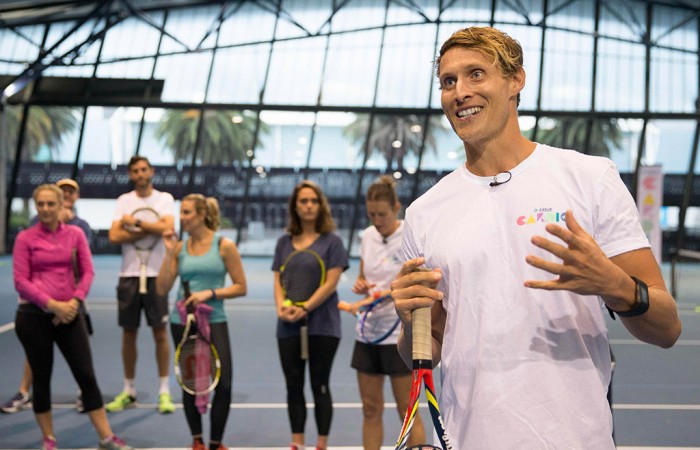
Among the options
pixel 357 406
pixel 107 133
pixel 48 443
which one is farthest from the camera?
pixel 107 133

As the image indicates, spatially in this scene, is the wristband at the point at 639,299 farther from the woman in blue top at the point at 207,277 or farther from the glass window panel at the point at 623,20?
the glass window panel at the point at 623,20

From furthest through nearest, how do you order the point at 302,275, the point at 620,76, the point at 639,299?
the point at 620,76, the point at 302,275, the point at 639,299

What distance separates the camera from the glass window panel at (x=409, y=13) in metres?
16.9

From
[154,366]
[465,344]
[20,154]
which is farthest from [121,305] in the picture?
[20,154]

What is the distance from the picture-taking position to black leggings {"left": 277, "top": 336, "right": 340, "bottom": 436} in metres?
4.61

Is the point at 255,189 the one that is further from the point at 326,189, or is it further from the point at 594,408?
the point at 594,408

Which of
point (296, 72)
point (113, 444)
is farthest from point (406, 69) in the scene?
point (113, 444)

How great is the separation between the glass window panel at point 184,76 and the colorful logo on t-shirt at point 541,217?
15.4 metres

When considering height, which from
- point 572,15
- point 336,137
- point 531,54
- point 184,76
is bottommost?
point 336,137

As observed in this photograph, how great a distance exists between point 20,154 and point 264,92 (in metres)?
5.67

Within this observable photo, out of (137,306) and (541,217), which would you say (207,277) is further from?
(541,217)

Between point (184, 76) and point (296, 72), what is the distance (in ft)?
7.78

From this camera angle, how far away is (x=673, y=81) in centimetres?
1683

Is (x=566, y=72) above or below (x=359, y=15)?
below
